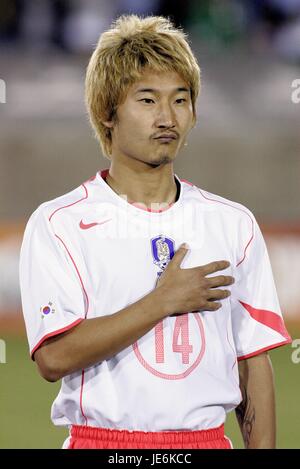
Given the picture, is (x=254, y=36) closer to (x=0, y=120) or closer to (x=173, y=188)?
(x=0, y=120)

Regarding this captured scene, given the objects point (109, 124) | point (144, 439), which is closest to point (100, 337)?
point (144, 439)

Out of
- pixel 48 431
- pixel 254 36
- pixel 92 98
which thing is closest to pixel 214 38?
pixel 254 36

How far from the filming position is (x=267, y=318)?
250cm

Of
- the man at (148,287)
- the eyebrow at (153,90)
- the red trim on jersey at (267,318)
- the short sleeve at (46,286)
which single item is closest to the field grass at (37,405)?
the red trim on jersey at (267,318)

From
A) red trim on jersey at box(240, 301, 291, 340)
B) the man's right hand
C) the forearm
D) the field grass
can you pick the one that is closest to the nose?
the man's right hand

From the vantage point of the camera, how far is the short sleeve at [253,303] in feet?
8.07

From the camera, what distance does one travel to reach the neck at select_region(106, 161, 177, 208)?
248 centimetres

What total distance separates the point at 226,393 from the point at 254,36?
9.85 meters

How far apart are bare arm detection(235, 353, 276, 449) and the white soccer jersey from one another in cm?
6

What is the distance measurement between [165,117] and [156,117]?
3 cm

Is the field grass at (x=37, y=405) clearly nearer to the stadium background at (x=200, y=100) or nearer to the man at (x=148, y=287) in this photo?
the man at (x=148, y=287)

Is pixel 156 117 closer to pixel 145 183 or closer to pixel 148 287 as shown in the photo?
pixel 145 183

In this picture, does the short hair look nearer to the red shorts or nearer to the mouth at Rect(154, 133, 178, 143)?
the mouth at Rect(154, 133, 178, 143)
